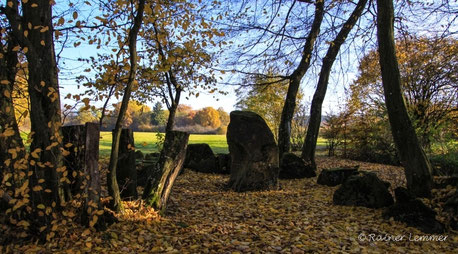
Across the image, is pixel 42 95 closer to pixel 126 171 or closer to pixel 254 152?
pixel 126 171

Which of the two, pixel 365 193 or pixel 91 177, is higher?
pixel 91 177

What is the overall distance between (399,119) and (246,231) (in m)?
3.32

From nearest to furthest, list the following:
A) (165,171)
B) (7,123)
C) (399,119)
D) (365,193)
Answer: (7,123) < (165,171) < (399,119) < (365,193)

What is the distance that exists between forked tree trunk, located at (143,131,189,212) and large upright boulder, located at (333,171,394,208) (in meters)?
3.17

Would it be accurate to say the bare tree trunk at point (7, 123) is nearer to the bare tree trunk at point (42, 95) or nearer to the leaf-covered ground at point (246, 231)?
the bare tree trunk at point (42, 95)

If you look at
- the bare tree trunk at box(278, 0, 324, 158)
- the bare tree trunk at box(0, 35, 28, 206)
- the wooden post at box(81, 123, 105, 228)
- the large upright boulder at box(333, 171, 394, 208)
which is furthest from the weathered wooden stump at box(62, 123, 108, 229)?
the bare tree trunk at box(278, 0, 324, 158)

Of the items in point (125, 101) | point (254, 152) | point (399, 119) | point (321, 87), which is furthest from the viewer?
point (321, 87)

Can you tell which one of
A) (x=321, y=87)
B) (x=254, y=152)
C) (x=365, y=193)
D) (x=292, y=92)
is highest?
(x=321, y=87)

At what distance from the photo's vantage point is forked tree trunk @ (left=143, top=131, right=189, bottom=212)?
4660 millimetres

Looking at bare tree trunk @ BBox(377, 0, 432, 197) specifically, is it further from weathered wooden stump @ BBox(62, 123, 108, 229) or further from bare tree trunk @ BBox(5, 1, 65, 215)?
bare tree trunk @ BBox(5, 1, 65, 215)

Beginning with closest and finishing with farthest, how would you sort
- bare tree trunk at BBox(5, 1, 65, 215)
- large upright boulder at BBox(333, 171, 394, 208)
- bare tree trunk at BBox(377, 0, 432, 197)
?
bare tree trunk at BBox(5, 1, 65, 215) → bare tree trunk at BBox(377, 0, 432, 197) → large upright boulder at BBox(333, 171, 394, 208)

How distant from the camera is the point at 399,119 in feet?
17.2

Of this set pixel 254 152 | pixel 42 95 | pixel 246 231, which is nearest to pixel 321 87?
pixel 254 152

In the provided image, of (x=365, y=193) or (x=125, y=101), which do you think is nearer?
(x=125, y=101)
